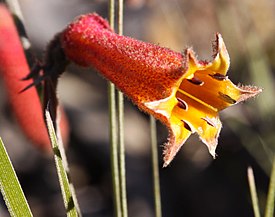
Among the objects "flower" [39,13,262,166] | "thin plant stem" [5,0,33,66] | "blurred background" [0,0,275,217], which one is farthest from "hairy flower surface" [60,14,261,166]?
"blurred background" [0,0,275,217]

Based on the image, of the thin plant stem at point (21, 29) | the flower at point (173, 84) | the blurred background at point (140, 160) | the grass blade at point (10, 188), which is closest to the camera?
the grass blade at point (10, 188)

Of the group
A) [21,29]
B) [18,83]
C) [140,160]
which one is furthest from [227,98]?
[140,160]

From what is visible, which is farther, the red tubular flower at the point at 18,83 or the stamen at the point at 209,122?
the red tubular flower at the point at 18,83

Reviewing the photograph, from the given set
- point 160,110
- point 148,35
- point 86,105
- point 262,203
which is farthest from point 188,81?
point 148,35

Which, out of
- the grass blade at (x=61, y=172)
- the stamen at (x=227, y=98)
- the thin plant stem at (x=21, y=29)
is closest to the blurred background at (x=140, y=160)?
the thin plant stem at (x=21, y=29)

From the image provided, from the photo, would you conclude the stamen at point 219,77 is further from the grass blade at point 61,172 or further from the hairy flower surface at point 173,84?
the grass blade at point 61,172

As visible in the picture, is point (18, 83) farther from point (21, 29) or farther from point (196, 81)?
point (196, 81)

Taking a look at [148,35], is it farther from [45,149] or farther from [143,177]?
[45,149]
